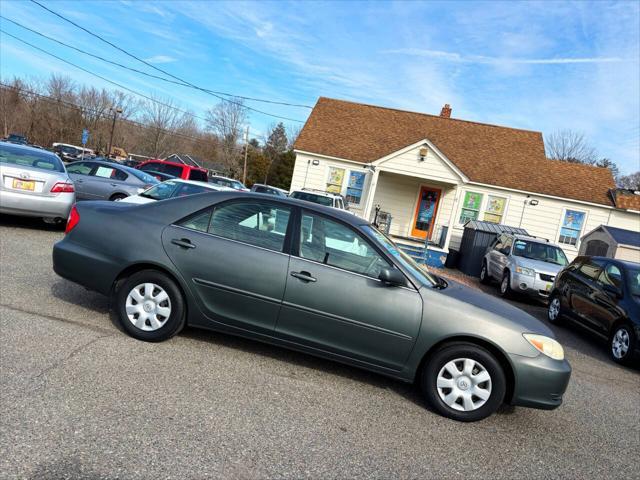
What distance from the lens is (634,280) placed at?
752 cm

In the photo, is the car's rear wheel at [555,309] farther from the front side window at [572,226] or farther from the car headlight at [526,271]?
the front side window at [572,226]

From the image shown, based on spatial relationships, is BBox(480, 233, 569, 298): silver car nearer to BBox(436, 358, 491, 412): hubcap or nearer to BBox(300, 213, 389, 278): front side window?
BBox(436, 358, 491, 412): hubcap

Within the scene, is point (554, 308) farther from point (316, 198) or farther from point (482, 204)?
point (482, 204)

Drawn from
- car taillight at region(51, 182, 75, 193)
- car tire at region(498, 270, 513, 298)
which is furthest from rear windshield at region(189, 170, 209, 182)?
car tire at region(498, 270, 513, 298)

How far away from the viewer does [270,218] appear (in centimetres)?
428

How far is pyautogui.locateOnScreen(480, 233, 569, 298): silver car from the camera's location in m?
11.2

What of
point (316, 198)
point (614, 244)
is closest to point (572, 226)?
point (614, 244)

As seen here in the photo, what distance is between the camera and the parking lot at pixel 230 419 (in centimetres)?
274

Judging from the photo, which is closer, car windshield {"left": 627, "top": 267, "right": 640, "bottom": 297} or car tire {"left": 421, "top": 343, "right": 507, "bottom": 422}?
car tire {"left": 421, "top": 343, "right": 507, "bottom": 422}

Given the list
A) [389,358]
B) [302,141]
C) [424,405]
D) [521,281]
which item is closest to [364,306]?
[389,358]

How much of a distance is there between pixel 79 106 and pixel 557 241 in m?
69.6

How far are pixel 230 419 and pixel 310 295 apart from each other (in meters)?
1.21

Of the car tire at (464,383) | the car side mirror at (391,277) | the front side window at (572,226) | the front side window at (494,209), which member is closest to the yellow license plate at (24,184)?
the car side mirror at (391,277)

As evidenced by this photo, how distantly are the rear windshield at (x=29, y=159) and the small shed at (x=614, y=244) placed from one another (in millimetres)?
14294
